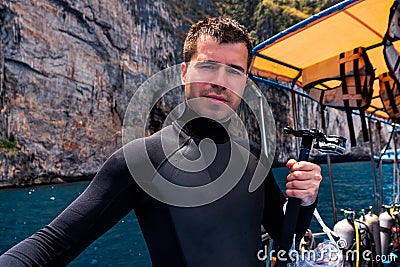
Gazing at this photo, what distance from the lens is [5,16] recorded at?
1007 inches

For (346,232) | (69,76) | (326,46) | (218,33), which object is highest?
(69,76)

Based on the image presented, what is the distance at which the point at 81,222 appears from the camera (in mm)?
907

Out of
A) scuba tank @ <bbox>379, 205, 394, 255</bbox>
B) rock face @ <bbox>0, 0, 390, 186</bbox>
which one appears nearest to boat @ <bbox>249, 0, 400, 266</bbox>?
scuba tank @ <bbox>379, 205, 394, 255</bbox>

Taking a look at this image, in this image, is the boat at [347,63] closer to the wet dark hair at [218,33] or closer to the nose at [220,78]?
the wet dark hair at [218,33]

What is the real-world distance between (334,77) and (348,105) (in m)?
0.35

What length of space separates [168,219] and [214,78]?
0.49 metres

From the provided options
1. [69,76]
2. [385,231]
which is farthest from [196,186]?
[69,76]

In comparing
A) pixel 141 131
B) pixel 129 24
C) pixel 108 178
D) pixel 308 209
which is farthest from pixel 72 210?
pixel 129 24

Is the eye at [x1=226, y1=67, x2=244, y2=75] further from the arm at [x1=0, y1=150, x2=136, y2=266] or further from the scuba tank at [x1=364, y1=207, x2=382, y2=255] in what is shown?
the scuba tank at [x1=364, y1=207, x2=382, y2=255]

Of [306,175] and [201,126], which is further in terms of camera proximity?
[201,126]

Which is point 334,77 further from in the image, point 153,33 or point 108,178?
point 153,33

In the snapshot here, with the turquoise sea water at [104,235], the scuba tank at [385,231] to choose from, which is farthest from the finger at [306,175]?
the turquoise sea water at [104,235]

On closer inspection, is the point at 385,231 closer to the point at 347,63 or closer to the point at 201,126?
the point at 347,63

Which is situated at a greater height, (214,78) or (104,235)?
(214,78)
